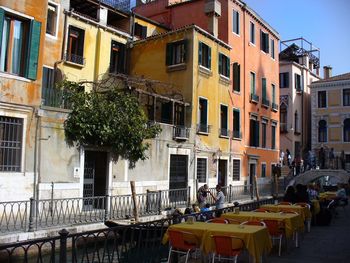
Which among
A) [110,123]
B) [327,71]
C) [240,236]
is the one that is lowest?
[240,236]

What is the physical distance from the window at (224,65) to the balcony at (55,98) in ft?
37.1

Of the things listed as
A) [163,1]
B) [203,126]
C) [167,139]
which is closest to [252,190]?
[203,126]

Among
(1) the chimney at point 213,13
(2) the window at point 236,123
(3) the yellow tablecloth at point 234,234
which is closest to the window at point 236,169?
(2) the window at point 236,123

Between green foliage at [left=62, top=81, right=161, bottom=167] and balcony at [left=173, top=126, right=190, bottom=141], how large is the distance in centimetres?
183

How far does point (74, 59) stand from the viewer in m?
20.1

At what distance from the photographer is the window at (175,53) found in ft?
73.6

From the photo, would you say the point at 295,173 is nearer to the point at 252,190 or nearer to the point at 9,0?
the point at 252,190

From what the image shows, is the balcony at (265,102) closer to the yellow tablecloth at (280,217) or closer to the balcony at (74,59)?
the balcony at (74,59)

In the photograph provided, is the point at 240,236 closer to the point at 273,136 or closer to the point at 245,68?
the point at 245,68

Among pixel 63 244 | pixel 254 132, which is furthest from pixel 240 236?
pixel 254 132

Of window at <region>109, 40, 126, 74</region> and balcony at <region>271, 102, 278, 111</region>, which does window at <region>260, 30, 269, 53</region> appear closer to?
balcony at <region>271, 102, 278, 111</region>

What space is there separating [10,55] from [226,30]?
14.9 metres

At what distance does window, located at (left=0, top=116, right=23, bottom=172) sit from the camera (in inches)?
529

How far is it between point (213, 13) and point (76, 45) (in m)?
8.57
